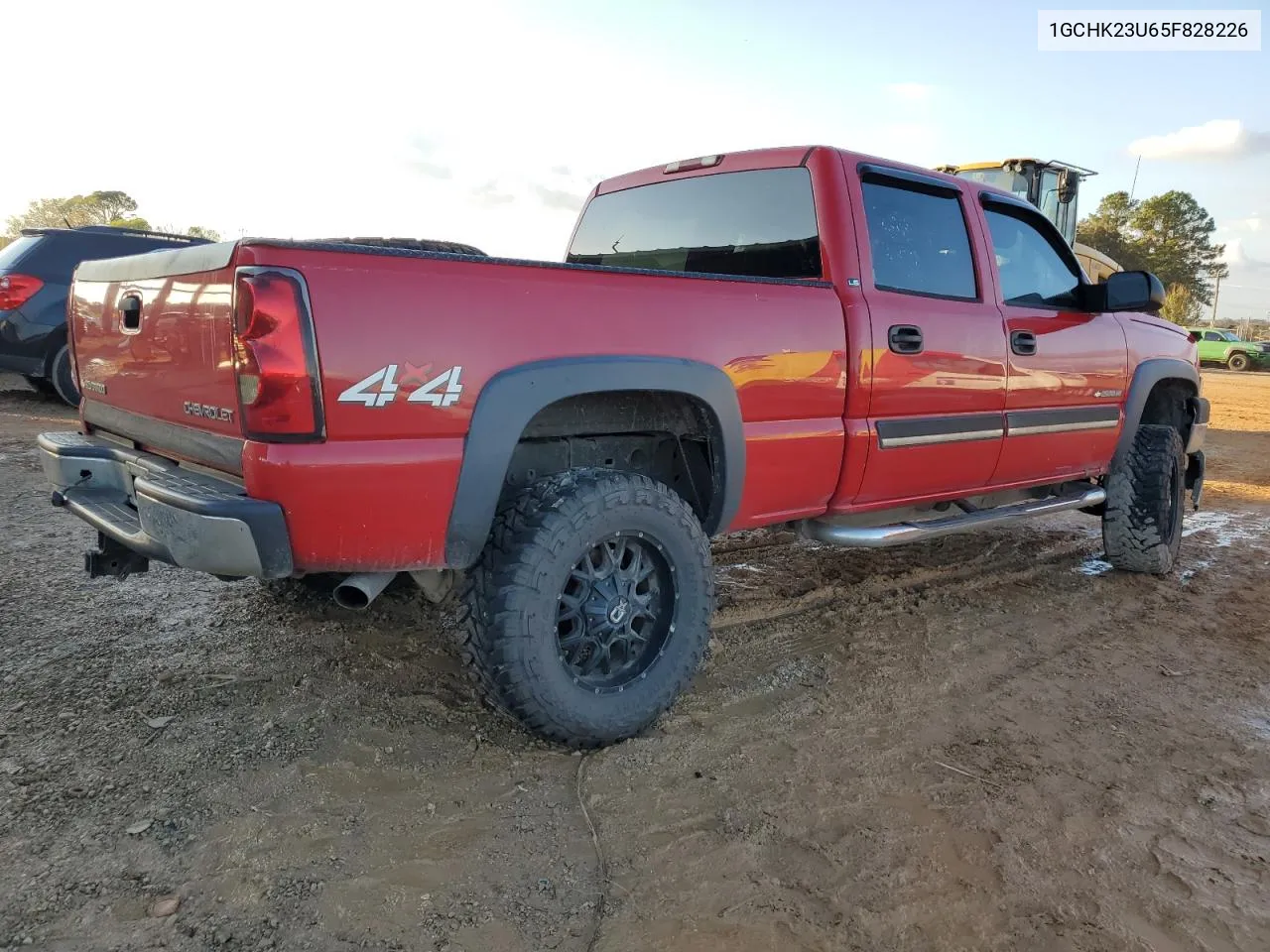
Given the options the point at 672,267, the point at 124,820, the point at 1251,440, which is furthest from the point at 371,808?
the point at 1251,440

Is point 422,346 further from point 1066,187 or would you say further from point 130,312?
point 1066,187

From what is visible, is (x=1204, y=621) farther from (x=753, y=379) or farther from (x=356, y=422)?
(x=356, y=422)

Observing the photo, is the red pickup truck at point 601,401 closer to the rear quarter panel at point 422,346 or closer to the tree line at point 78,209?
the rear quarter panel at point 422,346

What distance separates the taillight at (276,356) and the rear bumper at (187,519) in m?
0.20

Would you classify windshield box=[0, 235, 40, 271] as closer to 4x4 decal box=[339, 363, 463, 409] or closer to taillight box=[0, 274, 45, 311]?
taillight box=[0, 274, 45, 311]

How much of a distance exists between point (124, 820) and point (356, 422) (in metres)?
1.18

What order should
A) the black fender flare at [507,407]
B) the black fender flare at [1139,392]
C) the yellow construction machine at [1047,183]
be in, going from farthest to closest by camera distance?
the yellow construction machine at [1047,183], the black fender flare at [1139,392], the black fender flare at [507,407]

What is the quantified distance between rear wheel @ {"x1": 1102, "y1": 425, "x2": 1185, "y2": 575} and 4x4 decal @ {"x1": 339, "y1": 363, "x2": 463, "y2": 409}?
4.03 metres

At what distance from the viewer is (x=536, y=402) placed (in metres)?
2.37

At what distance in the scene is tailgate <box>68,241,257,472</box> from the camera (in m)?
2.17

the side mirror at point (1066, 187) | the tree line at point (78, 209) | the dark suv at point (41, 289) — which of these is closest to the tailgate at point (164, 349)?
the dark suv at point (41, 289)

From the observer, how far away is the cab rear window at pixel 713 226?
3322 millimetres

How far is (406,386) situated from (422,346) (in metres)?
0.11

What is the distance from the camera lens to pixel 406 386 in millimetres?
2158
